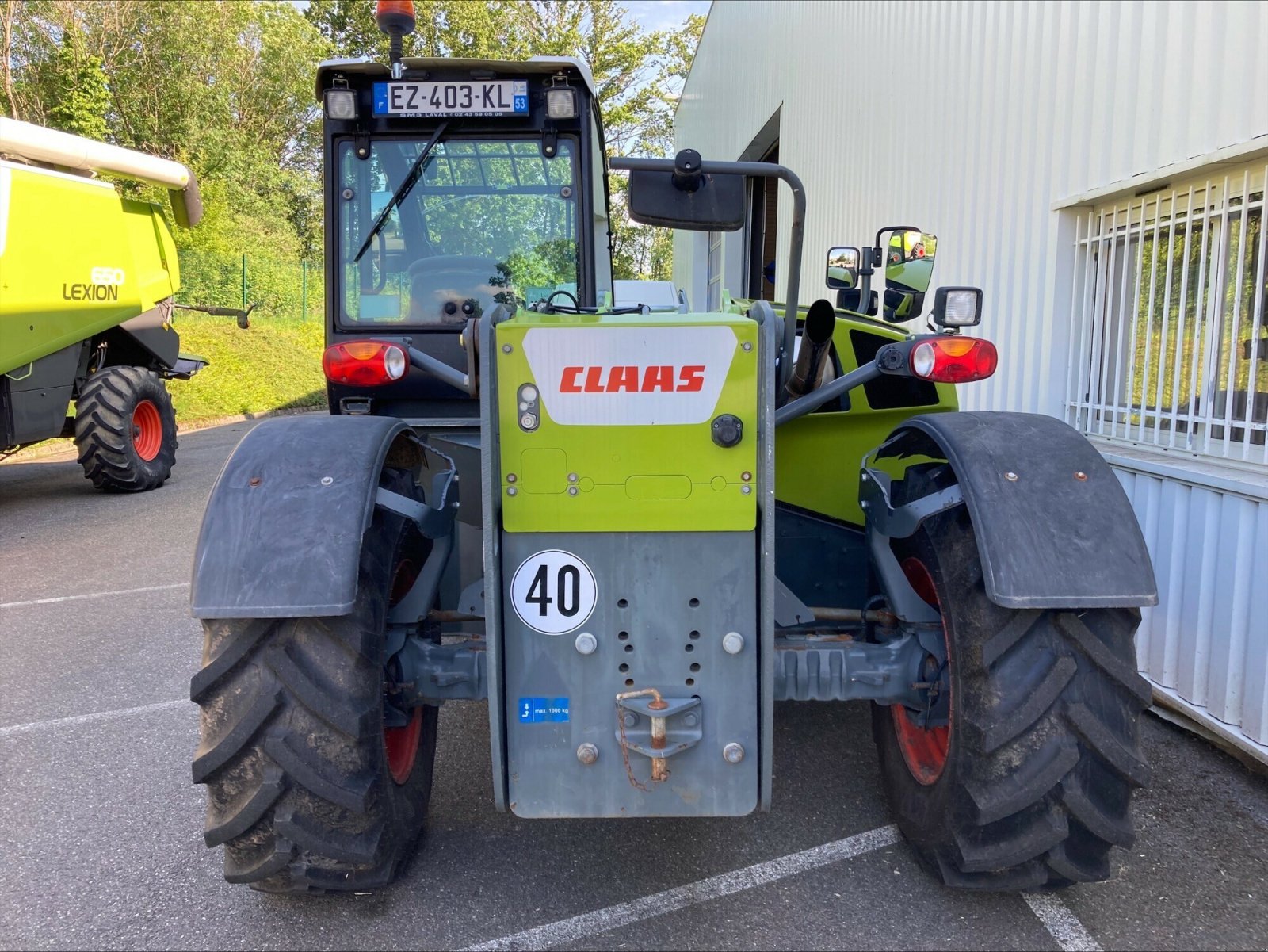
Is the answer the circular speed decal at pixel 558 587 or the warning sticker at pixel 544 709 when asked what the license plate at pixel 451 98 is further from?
the warning sticker at pixel 544 709

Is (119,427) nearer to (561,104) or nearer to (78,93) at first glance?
(561,104)

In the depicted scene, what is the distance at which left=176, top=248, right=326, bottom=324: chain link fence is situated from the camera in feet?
67.7

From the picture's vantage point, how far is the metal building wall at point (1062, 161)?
347 cm

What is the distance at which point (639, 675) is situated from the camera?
7.73 feet

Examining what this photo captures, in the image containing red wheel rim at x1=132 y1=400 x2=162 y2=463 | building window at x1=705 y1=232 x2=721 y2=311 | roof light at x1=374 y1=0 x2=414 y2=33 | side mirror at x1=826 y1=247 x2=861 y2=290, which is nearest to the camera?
roof light at x1=374 y1=0 x2=414 y2=33

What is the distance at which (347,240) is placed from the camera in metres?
4.40

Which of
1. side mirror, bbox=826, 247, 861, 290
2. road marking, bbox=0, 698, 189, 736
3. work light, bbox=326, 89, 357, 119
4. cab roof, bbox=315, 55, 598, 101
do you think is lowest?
road marking, bbox=0, 698, 189, 736

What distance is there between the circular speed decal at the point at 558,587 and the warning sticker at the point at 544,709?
0.17 metres

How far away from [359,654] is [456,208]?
2.65m

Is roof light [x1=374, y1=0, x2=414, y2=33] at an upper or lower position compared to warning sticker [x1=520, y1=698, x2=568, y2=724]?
upper

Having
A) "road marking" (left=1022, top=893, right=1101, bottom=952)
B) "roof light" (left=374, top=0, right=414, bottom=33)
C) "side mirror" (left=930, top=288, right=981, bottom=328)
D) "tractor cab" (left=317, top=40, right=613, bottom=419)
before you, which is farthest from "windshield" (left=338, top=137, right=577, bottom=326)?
"road marking" (left=1022, top=893, right=1101, bottom=952)

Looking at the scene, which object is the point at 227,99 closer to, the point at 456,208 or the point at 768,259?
the point at 768,259

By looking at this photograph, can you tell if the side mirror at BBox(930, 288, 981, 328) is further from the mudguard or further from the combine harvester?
the combine harvester

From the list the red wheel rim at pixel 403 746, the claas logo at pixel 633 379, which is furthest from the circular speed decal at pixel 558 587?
the red wheel rim at pixel 403 746
